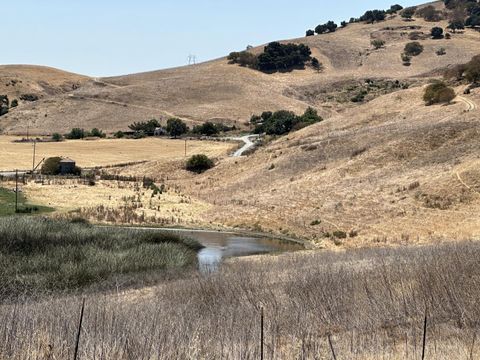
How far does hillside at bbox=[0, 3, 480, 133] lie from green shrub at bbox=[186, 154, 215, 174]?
58.6m

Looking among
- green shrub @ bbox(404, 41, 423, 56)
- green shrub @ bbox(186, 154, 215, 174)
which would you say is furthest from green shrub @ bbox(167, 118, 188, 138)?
green shrub @ bbox(404, 41, 423, 56)

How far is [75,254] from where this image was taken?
2675 centimetres

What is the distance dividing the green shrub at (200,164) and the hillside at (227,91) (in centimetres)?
5858

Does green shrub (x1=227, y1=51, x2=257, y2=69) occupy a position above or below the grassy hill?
above

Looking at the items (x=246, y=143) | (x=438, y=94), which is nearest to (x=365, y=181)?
(x=438, y=94)

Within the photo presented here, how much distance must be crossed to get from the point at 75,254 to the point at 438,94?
189 ft

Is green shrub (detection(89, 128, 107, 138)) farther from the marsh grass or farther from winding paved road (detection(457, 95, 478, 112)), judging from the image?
the marsh grass

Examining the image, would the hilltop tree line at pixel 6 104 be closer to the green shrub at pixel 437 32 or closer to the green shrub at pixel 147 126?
the green shrub at pixel 147 126

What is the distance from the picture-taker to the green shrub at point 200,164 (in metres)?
79.5

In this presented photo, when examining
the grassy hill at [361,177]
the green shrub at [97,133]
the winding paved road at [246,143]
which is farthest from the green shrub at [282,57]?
the winding paved road at [246,143]

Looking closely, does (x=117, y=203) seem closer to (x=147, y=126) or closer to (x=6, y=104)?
(x=147, y=126)

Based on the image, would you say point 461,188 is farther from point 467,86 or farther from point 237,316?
point 467,86

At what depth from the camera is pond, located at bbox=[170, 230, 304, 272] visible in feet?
108

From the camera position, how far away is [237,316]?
502 inches
